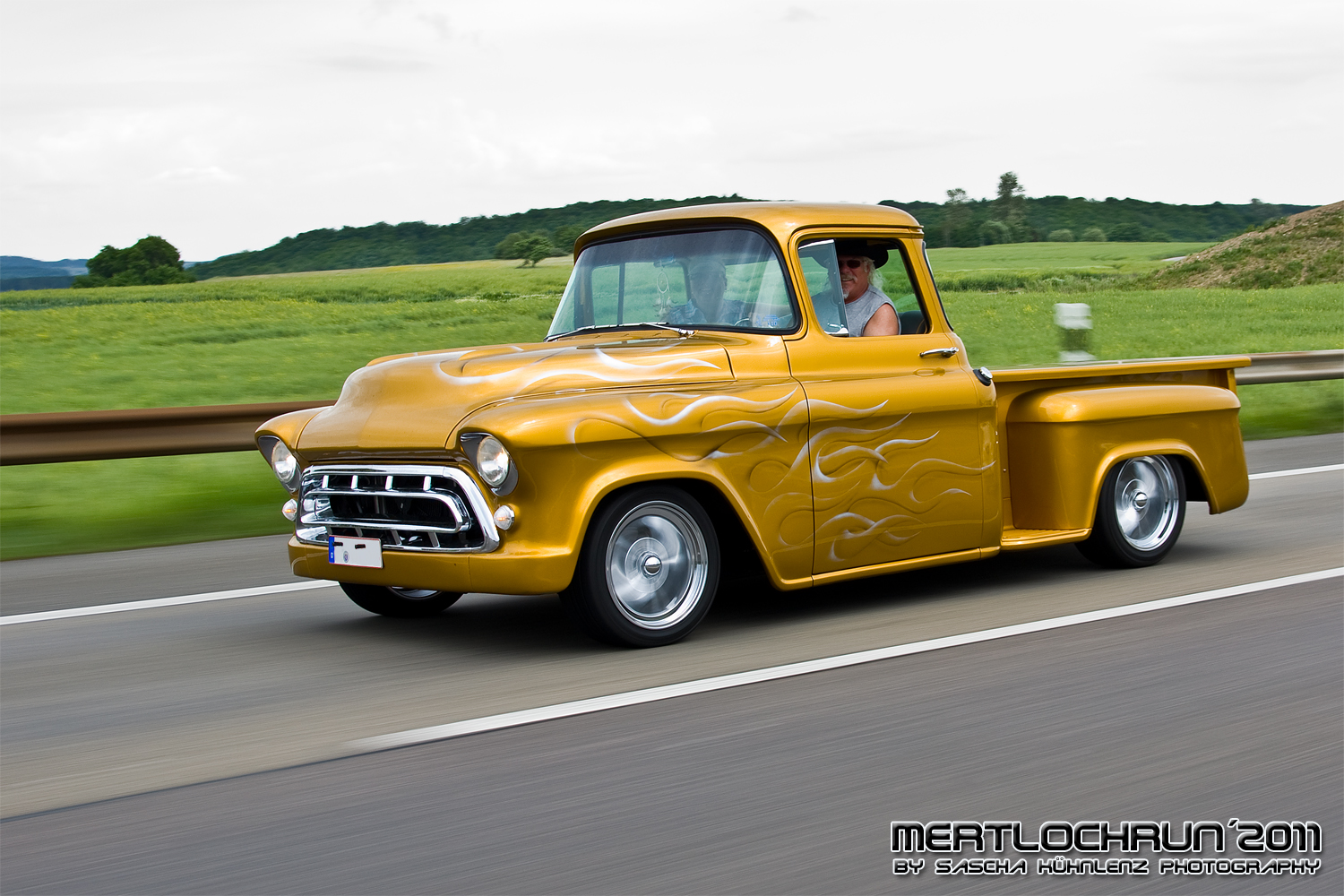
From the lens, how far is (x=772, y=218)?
245 inches

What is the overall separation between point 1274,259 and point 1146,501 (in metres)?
57.8

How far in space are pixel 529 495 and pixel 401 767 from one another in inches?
52.5

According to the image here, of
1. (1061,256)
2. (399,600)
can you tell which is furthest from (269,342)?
(1061,256)

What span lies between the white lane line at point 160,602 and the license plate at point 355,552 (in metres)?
1.38

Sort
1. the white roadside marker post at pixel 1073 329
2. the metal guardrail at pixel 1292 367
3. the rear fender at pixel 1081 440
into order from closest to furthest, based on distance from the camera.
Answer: the rear fender at pixel 1081 440
the white roadside marker post at pixel 1073 329
the metal guardrail at pixel 1292 367

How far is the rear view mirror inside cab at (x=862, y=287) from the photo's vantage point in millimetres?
6254

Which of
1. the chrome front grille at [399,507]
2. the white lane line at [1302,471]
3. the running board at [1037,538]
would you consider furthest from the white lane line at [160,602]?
the white lane line at [1302,471]

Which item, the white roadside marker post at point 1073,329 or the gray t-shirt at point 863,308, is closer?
the gray t-shirt at point 863,308

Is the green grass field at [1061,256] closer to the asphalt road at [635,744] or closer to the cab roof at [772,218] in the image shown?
the cab roof at [772,218]

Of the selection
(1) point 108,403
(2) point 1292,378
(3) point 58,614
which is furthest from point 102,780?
(1) point 108,403

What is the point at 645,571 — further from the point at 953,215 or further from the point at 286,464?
the point at 953,215

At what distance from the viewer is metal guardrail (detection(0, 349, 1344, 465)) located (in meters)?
8.60

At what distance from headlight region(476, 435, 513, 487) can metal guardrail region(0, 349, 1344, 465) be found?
336 centimetres

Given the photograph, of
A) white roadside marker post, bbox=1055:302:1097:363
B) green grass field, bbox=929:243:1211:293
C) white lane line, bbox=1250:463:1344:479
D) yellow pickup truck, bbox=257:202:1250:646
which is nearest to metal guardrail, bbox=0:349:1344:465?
yellow pickup truck, bbox=257:202:1250:646
